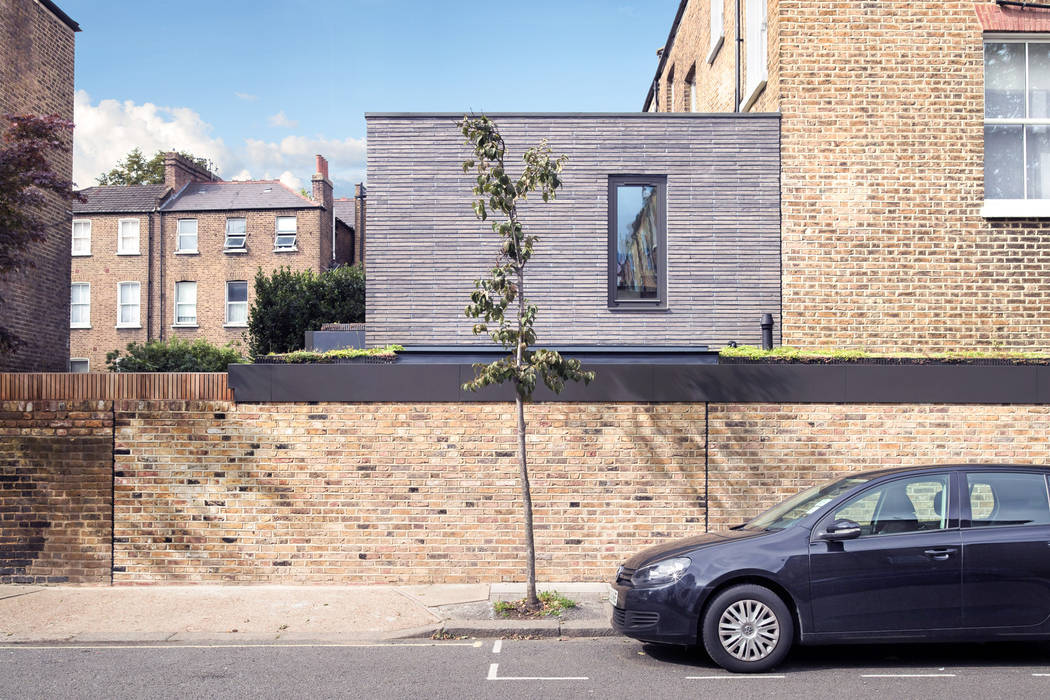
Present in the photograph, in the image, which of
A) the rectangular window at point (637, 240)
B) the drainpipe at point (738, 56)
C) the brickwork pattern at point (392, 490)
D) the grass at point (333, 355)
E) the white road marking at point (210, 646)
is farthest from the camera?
the drainpipe at point (738, 56)

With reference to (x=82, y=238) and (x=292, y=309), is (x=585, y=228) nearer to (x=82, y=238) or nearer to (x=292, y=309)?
(x=292, y=309)

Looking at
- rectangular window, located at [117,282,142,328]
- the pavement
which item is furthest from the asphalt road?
rectangular window, located at [117,282,142,328]

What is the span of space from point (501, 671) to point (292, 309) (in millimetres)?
26356

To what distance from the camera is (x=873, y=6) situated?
471 inches

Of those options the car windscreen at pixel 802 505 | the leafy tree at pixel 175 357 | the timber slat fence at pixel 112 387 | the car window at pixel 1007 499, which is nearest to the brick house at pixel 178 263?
the leafy tree at pixel 175 357

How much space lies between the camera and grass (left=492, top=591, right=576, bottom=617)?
8477 mm

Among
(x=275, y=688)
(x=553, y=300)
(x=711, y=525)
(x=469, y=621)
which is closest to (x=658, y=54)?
(x=553, y=300)

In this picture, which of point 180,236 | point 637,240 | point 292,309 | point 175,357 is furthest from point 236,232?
point 637,240

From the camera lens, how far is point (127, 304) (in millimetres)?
36812

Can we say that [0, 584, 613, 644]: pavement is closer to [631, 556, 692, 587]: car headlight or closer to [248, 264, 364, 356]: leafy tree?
[631, 556, 692, 587]: car headlight

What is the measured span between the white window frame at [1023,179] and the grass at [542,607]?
25.0 feet

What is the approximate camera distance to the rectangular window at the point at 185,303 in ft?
121

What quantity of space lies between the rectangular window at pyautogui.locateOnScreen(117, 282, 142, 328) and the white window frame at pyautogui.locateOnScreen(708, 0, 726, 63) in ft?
90.3

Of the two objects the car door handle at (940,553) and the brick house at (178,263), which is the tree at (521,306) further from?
the brick house at (178,263)
